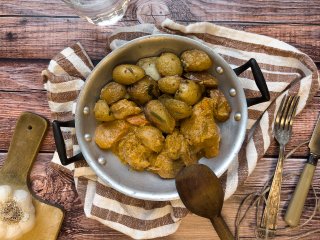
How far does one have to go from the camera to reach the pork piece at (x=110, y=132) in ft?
3.98

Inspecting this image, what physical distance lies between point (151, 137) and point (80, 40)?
0.35 m

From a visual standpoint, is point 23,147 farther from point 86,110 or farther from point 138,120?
point 138,120

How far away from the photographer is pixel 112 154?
4.16 feet

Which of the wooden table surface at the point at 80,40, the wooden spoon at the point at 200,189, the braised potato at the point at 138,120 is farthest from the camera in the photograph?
the wooden table surface at the point at 80,40

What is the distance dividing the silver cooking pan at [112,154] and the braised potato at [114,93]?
0.13 feet

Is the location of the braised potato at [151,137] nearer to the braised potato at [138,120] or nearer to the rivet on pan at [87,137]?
the braised potato at [138,120]

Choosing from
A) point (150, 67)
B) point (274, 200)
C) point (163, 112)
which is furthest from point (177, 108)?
point (274, 200)

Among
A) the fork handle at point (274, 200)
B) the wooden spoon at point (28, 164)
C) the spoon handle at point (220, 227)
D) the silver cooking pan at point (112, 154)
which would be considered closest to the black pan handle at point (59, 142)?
the silver cooking pan at point (112, 154)

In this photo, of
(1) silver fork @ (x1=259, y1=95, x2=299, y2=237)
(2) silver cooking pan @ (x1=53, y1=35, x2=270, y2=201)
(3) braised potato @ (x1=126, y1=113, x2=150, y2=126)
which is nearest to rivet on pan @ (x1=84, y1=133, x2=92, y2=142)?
(2) silver cooking pan @ (x1=53, y1=35, x2=270, y2=201)

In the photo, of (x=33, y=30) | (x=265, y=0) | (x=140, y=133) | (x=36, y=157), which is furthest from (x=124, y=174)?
(x=265, y=0)

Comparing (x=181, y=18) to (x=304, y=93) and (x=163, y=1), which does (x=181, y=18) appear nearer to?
(x=163, y=1)

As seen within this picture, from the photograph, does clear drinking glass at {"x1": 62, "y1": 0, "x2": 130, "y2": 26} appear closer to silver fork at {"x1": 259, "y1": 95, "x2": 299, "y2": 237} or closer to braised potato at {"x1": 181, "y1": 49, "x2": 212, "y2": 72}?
braised potato at {"x1": 181, "y1": 49, "x2": 212, "y2": 72}

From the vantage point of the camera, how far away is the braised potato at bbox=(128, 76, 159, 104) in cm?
120

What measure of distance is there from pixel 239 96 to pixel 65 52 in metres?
0.45
